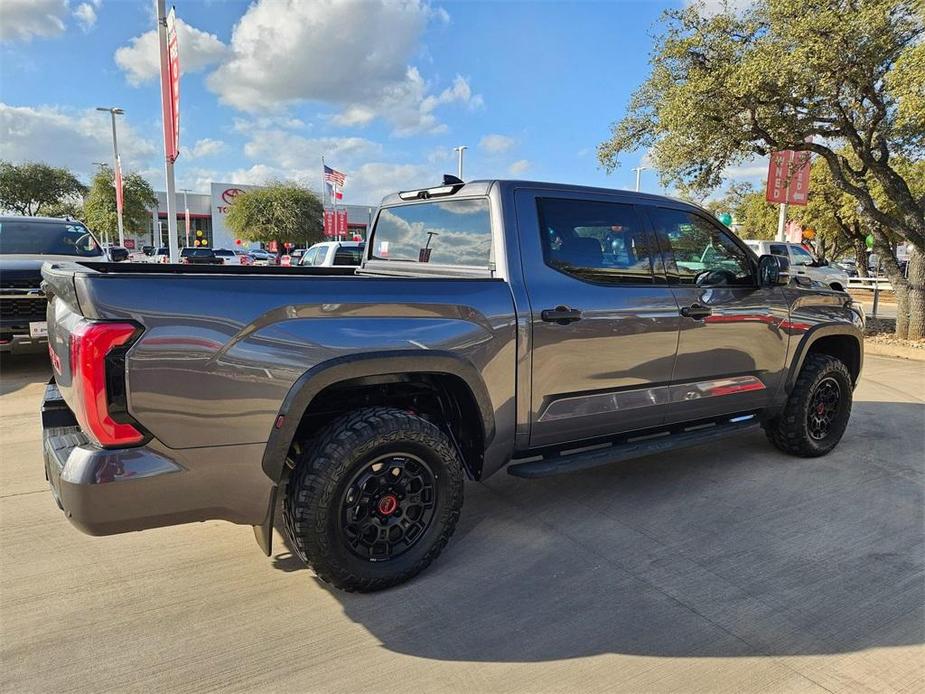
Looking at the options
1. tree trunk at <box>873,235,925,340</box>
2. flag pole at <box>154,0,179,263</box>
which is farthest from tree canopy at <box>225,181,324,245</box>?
tree trunk at <box>873,235,925,340</box>

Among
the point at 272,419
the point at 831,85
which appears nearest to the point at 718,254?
the point at 272,419

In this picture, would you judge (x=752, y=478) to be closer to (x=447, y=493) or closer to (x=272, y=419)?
(x=447, y=493)

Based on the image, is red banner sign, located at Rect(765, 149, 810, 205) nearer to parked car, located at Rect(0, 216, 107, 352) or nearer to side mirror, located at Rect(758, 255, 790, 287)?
side mirror, located at Rect(758, 255, 790, 287)

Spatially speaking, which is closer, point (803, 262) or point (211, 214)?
point (803, 262)

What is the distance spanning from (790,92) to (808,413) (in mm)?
6485

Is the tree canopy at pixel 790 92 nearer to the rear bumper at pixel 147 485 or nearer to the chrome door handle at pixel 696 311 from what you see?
the chrome door handle at pixel 696 311

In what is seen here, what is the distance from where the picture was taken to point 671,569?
3213 millimetres

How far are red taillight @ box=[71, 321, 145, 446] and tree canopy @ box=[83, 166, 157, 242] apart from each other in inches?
1847

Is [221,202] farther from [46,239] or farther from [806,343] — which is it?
[806,343]

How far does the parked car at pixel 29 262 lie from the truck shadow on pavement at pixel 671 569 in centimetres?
537

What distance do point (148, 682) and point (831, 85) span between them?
34.6 feet

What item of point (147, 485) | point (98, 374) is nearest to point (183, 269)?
point (98, 374)

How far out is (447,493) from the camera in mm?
3061

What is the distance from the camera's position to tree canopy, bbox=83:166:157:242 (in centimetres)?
4416
